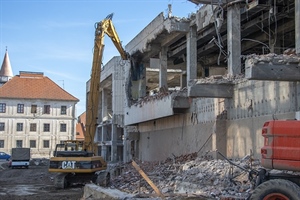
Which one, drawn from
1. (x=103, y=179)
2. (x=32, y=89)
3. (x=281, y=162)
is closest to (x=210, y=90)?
(x=103, y=179)

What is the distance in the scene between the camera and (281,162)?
816 cm

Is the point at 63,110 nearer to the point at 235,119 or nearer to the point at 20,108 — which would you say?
the point at 20,108

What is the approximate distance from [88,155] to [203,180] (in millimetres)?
7827

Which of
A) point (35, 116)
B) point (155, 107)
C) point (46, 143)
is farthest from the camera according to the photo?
point (35, 116)

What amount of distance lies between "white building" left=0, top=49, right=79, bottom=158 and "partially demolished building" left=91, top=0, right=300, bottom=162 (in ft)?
112

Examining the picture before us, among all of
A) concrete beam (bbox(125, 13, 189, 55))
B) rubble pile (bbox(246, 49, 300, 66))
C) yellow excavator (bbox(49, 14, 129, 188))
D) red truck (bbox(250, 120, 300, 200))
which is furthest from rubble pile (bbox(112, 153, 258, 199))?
concrete beam (bbox(125, 13, 189, 55))

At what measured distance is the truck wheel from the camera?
25.2 feet

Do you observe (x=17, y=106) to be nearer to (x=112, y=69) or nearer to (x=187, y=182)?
(x=112, y=69)

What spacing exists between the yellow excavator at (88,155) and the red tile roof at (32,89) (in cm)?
4768

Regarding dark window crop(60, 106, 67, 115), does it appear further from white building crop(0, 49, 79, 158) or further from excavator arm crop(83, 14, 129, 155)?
excavator arm crop(83, 14, 129, 155)

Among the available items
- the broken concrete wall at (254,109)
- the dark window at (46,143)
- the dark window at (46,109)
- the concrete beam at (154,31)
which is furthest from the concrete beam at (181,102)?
the dark window at (46,109)

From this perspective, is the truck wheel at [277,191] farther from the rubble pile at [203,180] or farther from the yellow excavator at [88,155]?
the yellow excavator at [88,155]

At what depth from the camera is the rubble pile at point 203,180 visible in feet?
37.8

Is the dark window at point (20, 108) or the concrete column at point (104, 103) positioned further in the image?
the dark window at point (20, 108)
